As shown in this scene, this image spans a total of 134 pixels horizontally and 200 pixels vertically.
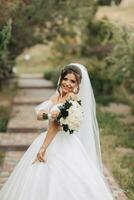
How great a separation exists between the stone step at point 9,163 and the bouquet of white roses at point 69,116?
136 inches

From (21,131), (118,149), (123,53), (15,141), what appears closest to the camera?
(118,149)

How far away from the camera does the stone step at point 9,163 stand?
10.5 metres

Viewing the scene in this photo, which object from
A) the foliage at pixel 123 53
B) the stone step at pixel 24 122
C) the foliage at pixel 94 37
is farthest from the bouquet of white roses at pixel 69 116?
the foliage at pixel 94 37

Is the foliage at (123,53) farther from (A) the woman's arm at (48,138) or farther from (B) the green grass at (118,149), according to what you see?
(A) the woman's arm at (48,138)

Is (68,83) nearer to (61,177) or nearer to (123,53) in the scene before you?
(61,177)

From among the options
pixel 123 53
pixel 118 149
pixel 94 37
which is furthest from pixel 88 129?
pixel 94 37

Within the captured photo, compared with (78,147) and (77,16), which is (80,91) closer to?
(78,147)

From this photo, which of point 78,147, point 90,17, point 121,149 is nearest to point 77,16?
point 90,17

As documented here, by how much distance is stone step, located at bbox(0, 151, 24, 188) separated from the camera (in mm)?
10543

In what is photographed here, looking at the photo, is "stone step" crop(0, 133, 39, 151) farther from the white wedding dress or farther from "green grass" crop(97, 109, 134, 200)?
the white wedding dress

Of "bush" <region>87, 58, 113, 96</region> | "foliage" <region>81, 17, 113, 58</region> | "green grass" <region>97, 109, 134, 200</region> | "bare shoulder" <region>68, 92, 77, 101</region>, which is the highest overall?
"foliage" <region>81, 17, 113, 58</region>

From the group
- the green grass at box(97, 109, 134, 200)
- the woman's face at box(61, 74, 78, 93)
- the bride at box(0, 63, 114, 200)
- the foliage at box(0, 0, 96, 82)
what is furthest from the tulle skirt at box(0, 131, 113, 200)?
the foliage at box(0, 0, 96, 82)

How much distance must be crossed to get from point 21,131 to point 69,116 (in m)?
8.70

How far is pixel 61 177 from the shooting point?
6801mm
